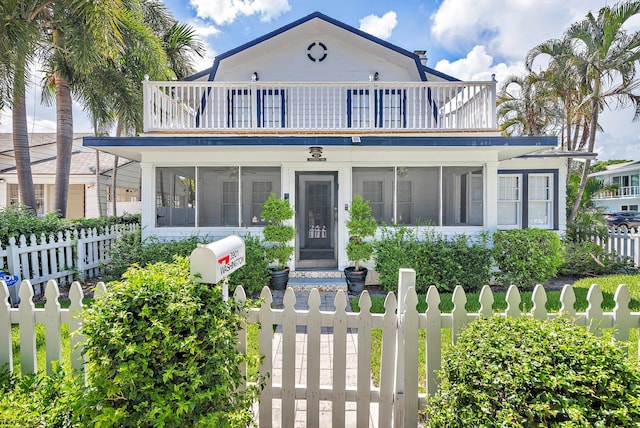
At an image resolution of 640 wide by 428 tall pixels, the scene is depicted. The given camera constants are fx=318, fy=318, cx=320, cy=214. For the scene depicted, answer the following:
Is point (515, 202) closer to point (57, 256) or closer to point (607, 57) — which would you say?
point (607, 57)

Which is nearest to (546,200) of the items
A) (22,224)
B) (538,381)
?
(538,381)

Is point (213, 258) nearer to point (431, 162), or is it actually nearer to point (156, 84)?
point (431, 162)

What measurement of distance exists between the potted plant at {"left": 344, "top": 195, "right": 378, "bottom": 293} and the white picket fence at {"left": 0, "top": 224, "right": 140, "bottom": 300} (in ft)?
19.0

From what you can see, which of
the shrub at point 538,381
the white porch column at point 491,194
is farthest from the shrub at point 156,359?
the white porch column at point 491,194

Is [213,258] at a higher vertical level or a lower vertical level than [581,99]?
lower

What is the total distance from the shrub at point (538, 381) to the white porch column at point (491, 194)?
235 inches

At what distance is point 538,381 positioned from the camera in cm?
167

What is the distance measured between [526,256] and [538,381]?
5.88m

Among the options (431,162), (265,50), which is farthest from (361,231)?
(265,50)

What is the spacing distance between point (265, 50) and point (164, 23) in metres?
5.81

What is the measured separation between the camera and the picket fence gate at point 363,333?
98.0 inches

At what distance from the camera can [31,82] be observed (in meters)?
9.03

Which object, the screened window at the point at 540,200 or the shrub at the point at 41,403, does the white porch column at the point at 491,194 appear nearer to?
the screened window at the point at 540,200

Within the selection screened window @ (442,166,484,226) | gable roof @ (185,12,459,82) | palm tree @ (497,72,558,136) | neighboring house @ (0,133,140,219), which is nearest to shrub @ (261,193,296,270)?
screened window @ (442,166,484,226)
